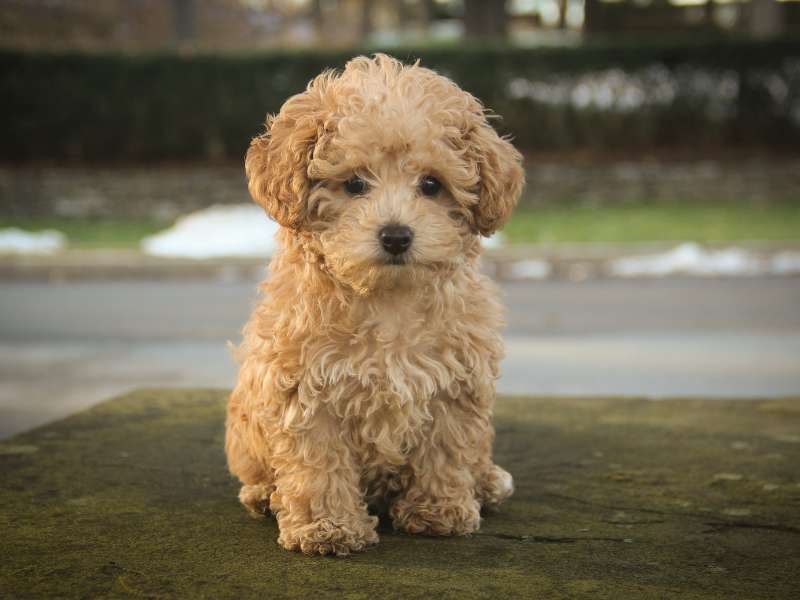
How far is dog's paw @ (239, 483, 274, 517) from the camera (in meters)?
4.74

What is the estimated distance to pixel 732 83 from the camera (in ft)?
68.3

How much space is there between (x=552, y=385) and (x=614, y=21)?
78.0ft

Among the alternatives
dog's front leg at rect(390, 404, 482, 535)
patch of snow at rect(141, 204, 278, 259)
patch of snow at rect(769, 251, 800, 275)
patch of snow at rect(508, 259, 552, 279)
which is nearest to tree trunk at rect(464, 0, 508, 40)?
patch of snow at rect(141, 204, 278, 259)

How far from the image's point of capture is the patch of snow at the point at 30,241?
597 inches

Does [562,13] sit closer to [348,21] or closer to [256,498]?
[348,21]

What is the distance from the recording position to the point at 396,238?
157 inches

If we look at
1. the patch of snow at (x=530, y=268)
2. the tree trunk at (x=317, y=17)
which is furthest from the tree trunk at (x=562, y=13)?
the patch of snow at (x=530, y=268)

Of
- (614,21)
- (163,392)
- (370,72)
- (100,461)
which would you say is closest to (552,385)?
(163,392)

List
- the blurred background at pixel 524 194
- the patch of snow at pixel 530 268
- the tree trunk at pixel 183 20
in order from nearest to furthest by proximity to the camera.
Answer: the blurred background at pixel 524 194, the patch of snow at pixel 530 268, the tree trunk at pixel 183 20

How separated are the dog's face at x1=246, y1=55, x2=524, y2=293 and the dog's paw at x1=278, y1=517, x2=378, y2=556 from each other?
0.89m

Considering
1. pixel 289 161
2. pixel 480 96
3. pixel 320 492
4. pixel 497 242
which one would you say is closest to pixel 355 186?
pixel 289 161

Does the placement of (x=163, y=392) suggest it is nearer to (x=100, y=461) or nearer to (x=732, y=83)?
(x=100, y=461)

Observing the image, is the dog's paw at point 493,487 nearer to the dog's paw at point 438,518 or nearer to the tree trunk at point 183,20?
the dog's paw at point 438,518

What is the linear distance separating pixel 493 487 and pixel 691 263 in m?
9.20
